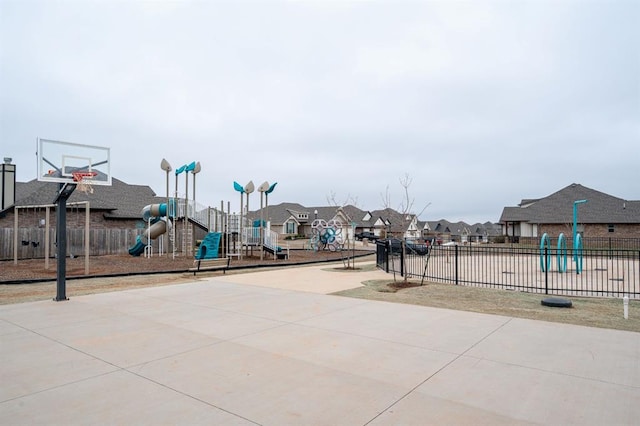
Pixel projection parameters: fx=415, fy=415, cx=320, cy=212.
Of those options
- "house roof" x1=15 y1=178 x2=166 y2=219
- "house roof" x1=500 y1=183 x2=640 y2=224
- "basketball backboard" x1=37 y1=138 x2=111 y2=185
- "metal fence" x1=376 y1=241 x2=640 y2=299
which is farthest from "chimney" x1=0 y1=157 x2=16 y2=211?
"house roof" x1=500 y1=183 x2=640 y2=224

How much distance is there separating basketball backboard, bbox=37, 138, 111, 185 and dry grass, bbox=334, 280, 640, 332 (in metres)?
7.75

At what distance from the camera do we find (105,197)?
32.9 meters

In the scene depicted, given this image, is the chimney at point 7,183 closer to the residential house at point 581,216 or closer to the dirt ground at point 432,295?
the dirt ground at point 432,295

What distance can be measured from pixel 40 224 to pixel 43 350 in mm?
25926

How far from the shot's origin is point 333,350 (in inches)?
231

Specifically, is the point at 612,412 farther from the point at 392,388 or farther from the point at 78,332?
the point at 78,332

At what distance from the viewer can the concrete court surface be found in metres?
3.92

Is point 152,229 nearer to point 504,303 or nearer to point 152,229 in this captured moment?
point 152,229

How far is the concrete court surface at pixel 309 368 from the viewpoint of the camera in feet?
12.8

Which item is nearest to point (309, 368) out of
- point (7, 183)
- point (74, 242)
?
point (74, 242)

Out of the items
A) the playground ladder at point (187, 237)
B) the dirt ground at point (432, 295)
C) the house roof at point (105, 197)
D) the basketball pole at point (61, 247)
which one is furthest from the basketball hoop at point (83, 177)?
the house roof at point (105, 197)

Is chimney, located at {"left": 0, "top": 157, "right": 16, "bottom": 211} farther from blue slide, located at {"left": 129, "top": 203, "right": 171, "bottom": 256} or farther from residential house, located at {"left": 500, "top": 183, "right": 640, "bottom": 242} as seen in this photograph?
residential house, located at {"left": 500, "top": 183, "right": 640, "bottom": 242}

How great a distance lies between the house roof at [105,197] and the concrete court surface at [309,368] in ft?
80.0

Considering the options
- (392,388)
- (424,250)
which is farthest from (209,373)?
(424,250)
